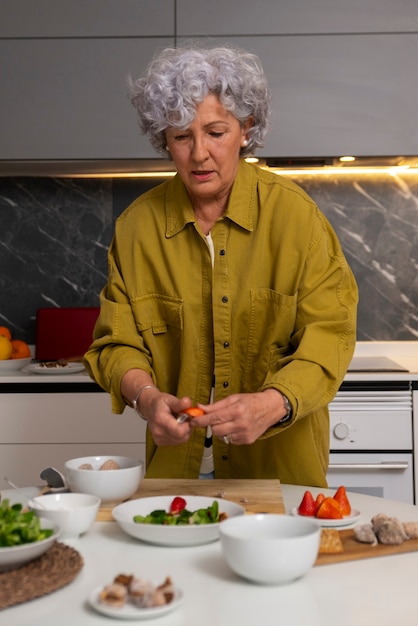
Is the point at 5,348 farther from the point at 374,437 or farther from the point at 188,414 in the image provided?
the point at 188,414

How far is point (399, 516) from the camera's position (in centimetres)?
146

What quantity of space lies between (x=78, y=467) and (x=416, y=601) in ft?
2.28

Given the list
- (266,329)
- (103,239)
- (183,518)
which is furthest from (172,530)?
(103,239)

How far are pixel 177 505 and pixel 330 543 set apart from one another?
0.27 meters

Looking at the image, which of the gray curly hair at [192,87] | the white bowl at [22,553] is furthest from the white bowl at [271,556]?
the gray curly hair at [192,87]

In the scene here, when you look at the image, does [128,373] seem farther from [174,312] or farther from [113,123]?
[113,123]

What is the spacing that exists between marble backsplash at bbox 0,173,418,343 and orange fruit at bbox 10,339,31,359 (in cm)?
25

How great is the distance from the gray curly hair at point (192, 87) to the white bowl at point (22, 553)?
919 millimetres

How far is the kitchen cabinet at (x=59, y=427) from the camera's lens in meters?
2.98

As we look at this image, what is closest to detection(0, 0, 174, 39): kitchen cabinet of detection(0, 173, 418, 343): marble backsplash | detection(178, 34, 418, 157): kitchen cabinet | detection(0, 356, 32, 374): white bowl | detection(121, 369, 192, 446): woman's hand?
detection(178, 34, 418, 157): kitchen cabinet

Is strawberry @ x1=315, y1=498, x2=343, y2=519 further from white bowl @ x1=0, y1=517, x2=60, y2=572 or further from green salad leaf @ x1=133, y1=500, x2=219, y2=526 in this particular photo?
white bowl @ x1=0, y1=517, x2=60, y2=572

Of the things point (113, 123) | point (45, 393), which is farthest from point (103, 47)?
point (45, 393)

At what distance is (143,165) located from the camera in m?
3.23

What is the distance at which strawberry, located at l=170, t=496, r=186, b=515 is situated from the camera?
4.62 feet
